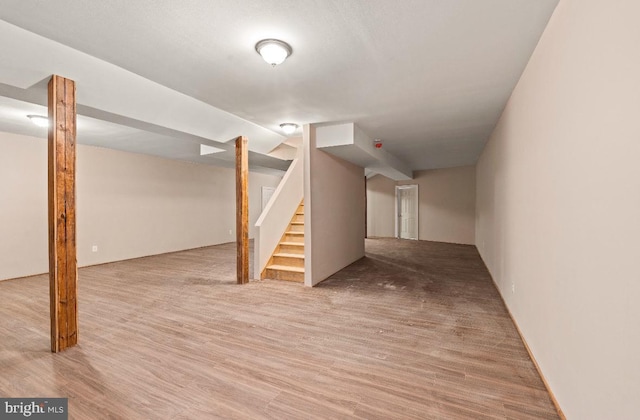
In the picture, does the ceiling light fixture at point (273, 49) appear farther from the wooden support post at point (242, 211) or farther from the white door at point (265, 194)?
the white door at point (265, 194)

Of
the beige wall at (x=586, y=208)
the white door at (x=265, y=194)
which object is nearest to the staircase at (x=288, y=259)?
the beige wall at (x=586, y=208)

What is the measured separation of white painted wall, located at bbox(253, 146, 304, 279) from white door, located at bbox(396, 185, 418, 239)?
5.32 meters

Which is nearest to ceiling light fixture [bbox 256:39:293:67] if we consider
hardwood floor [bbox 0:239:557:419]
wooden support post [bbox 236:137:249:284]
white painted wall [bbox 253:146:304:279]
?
hardwood floor [bbox 0:239:557:419]

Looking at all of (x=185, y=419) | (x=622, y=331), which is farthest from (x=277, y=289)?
(x=622, y=331)

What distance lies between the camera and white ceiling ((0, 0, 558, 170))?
1.90 meters

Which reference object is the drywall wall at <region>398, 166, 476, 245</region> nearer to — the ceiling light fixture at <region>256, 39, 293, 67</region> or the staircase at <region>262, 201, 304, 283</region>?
the staircase at <region>262, 201, 304, 283</region>

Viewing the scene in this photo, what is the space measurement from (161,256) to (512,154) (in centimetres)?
749

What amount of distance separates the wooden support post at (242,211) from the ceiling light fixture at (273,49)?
104 inches

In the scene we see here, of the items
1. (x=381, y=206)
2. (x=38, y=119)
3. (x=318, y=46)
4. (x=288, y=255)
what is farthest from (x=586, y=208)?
(x=381, y=206)

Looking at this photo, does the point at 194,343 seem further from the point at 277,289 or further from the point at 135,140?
the point at 135,140

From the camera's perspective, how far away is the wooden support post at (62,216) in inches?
98.1

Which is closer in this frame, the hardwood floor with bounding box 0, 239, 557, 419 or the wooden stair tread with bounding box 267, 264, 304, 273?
the hardwood floor with bounding box 0, 239, 557, 419

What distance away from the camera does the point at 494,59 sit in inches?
99.7

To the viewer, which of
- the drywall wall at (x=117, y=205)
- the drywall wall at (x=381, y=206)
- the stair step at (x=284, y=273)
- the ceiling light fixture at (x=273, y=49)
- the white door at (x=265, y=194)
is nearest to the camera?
the ceiling light fixture at (x=273, y=49)
